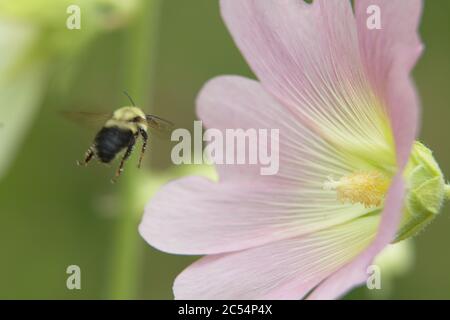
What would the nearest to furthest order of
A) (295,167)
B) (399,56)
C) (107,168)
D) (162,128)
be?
(399,56), (295,167), (162,128), (107,168)

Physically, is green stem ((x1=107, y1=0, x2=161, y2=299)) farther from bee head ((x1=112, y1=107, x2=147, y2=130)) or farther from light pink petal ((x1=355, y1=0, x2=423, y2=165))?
light pink petal ((x1=355, y1=0, x2=423, y2=165))

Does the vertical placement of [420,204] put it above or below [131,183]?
below

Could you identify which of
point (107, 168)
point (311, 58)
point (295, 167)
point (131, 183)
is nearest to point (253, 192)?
point (295, 167)

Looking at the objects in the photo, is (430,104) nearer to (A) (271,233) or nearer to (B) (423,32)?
(B) (423,32)

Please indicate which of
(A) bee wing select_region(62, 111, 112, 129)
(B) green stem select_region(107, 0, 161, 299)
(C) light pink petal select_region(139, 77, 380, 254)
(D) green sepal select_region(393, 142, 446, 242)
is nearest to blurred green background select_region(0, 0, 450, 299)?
(B) green stem select_region(107, 0, 161, 299)

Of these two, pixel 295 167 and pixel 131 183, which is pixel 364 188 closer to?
pixel 295 167

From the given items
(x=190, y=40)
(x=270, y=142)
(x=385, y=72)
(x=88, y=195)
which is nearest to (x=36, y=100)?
(x=270, y=142)
